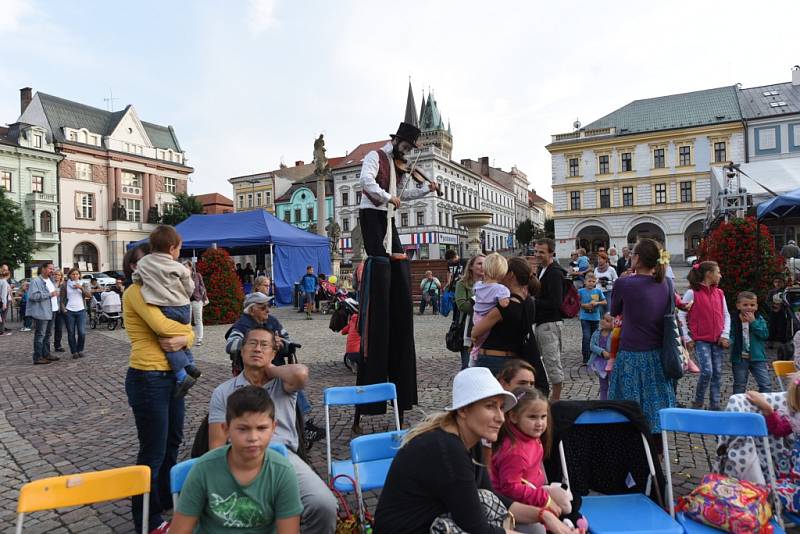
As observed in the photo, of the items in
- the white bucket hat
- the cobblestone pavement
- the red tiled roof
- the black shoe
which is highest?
the red tiled roof

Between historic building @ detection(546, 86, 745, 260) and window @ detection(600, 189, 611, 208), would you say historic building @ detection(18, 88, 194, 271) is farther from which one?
window @ detection(600, 189, 611, 208)

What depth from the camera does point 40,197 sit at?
43.5m

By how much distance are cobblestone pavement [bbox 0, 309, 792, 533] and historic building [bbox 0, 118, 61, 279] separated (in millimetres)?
36914

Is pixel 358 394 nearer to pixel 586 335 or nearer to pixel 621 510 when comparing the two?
pixel 621 510

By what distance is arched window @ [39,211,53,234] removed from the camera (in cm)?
4339

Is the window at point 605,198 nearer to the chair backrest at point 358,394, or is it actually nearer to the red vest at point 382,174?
the red vest at point 382,174

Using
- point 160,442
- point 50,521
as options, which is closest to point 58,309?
point 50,521

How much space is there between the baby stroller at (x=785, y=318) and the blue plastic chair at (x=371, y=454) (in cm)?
681

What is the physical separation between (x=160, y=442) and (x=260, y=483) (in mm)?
1264

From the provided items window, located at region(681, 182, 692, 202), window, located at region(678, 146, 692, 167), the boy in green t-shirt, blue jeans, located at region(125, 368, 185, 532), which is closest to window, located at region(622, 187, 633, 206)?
window, located at region(681, 182, 692, 202)

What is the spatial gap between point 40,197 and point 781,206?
49429 millimetres

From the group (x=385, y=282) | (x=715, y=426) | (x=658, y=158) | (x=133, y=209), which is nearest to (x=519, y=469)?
(x=715, y=426)

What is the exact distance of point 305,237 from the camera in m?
23.3

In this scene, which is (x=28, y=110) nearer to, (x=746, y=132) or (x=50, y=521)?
(x=50, y=521)
